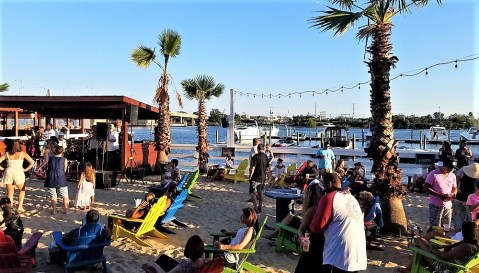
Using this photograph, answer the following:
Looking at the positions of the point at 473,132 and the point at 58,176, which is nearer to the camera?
the point at 58,176

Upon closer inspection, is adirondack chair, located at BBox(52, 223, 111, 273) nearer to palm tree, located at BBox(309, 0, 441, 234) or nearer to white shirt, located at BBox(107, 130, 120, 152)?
palm tree, located at BBox(309, 0, 441, 234)

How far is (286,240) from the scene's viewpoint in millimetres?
6133

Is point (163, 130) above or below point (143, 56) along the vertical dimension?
below

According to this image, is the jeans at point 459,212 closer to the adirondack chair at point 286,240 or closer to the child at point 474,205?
the child at point 474,205

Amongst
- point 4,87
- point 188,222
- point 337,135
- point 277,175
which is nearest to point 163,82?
point 277,175

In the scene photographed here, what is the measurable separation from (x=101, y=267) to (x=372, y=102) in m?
5.07

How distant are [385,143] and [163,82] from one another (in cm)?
1075

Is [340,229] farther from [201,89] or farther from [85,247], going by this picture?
[201,89]

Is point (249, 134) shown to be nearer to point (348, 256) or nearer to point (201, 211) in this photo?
point (201, 211)

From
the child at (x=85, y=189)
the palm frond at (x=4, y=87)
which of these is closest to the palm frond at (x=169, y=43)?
the child at (x=85, y=189)

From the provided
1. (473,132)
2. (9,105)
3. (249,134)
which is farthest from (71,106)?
(473,132)

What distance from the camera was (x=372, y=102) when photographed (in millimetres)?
7332

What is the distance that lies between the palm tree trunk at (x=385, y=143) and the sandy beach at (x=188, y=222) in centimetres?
43

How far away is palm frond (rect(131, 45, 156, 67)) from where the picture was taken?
16328mm
